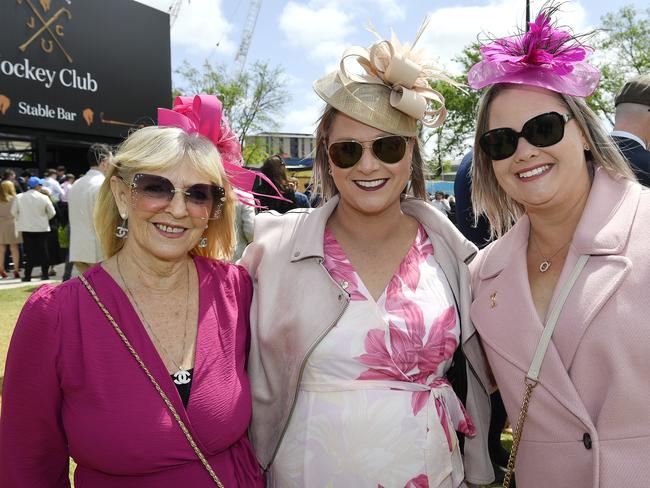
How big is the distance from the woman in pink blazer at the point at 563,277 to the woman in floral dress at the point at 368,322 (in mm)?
231

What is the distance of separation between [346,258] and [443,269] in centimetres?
42

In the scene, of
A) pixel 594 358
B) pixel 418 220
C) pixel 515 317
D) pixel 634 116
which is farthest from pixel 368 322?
pixel 634 116

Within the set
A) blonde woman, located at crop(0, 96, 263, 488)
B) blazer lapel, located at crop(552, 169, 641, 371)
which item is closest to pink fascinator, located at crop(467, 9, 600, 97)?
blazer lapel, located at crop(552, 169, 641, 371)

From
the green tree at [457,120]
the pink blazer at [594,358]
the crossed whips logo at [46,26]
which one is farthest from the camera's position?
the green tree at [457,120]

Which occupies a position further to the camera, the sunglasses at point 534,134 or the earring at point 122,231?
the earring at point 122,231

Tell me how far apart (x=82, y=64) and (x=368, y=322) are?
17.7 meters

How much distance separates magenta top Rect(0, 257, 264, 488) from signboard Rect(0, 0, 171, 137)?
12237 mm

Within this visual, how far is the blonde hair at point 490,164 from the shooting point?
1.98 metres

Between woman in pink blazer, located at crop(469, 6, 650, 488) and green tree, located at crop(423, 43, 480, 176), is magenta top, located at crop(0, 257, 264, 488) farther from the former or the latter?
green tree, located at crop(423, 43, 480, 176)

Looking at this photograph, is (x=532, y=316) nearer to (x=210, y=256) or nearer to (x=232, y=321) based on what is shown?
(x=232, y=321)

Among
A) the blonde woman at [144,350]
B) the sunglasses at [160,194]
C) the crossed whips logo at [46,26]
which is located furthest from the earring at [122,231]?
the crossed whips logo at [46,26]

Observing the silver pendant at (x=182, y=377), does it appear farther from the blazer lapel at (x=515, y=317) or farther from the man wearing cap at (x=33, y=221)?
the man wearing cap at (x=33, y=221)

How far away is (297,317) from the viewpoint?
2.08 metres

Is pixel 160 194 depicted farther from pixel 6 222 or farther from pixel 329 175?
pixel 6 222
